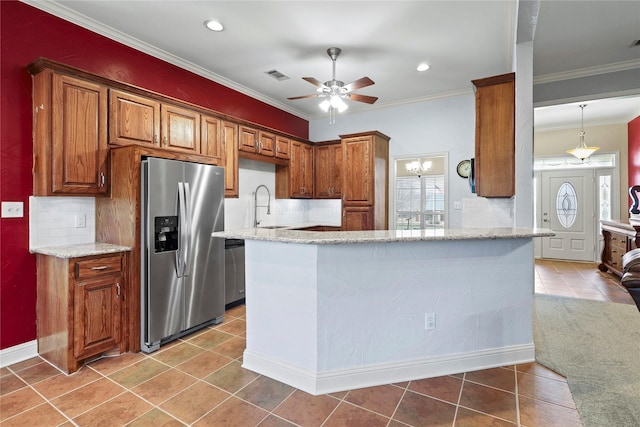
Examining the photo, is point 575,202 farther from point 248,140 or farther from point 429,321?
point 248,140

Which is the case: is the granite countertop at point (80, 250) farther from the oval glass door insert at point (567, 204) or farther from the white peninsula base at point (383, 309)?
the oval glass door insert at point (567, 204)

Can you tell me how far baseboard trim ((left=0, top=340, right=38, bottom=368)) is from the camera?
8.21 feet

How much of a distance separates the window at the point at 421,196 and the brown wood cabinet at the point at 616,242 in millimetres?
2496

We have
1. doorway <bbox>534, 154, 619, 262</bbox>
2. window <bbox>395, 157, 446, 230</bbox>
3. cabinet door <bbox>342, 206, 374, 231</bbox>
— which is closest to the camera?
cabinet door <bbox>342, 206, 374, 231</bbox>

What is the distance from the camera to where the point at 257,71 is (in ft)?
13.7

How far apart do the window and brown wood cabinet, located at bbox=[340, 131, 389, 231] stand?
347 millimetres

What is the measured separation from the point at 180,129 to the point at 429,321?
10.1ft

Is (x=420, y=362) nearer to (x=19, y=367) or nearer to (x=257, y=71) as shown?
(x=19, y=367)

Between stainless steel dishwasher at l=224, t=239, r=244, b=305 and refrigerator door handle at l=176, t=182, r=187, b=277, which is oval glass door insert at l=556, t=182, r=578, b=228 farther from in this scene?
refrigerator door handle at l=176, t=182, r=187, b=277

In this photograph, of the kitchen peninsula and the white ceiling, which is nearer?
the kitchen peninsula

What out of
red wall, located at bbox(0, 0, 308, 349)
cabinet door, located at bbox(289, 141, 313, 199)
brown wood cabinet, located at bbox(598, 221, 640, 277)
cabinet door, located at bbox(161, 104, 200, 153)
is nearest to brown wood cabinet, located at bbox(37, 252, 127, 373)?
red wall, located at bbox(0, 0, 308, 349)

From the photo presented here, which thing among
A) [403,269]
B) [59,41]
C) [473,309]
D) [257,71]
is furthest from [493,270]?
[59,41]

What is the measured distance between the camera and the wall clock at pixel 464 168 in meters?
4.79

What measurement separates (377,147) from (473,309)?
3232 millimetres
